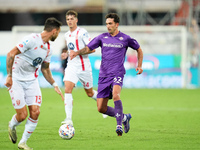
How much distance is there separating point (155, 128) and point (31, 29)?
16.6 meters

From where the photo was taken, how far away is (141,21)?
2945cm

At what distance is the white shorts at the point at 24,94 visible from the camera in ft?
25.4

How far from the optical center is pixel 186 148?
7.74 meters

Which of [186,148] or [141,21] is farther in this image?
[141,21]

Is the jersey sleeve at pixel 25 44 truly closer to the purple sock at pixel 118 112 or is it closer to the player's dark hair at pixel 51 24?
the player's dark hair at pixel 51 24

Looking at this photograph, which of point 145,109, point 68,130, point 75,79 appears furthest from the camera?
point 145,109

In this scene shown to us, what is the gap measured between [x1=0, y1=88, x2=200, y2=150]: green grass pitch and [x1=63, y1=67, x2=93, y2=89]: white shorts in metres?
0.97

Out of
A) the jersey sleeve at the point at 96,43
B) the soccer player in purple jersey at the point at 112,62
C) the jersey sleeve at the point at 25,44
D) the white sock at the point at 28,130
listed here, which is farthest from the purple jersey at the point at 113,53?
the white sock at the point at 28,130

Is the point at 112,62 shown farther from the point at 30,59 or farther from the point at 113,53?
the point at 30,59

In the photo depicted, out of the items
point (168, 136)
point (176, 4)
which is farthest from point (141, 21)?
point (168, 136)

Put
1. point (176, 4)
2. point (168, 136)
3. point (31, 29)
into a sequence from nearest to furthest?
point (168, 136) < point (31, 29) < point (176, 4)

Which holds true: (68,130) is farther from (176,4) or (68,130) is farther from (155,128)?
(176,4)

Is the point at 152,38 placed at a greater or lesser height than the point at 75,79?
lesser

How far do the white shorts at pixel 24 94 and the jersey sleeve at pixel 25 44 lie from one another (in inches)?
22.6
